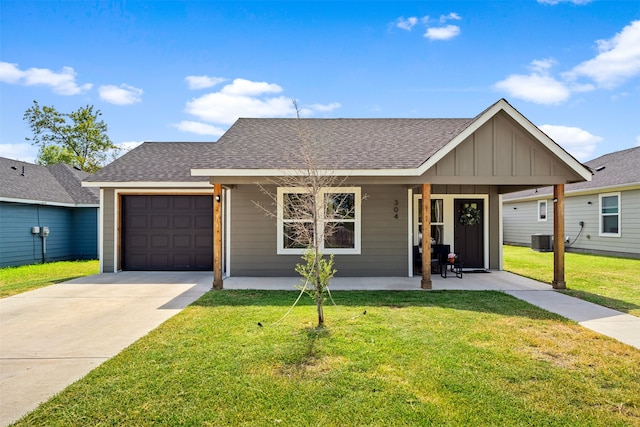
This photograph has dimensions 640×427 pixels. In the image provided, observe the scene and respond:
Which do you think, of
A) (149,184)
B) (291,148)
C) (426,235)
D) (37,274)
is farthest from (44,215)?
(426,235)

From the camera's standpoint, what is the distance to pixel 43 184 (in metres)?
14.3

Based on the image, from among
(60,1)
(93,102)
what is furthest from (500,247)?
(93,102)

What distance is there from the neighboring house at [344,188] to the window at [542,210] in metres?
9.90

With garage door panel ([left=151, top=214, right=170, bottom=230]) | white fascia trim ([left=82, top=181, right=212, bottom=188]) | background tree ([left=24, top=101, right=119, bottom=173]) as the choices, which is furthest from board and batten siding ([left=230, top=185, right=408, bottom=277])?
background tree ([left=24, top=101, right=119, bottom=173])

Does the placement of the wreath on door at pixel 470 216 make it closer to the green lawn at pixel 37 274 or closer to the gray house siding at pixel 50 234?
the green lawn at pixel 37 274

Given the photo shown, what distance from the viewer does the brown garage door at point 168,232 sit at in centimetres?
1069

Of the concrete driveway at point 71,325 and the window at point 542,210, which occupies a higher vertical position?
the window at point 542,210

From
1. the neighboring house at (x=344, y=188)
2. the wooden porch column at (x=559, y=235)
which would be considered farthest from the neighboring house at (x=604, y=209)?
the wooden porch column at (x=559, y=235)

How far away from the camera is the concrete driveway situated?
3.51 metres

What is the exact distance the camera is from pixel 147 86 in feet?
53.0

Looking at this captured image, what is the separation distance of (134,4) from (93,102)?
75.8 ft

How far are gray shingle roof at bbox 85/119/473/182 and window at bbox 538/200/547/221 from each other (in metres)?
10.2

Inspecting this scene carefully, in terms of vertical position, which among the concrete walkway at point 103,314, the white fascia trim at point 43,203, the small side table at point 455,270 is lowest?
the concrete walkway at point 103,314

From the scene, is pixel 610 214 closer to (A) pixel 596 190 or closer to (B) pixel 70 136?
(A) pixel 596 190
